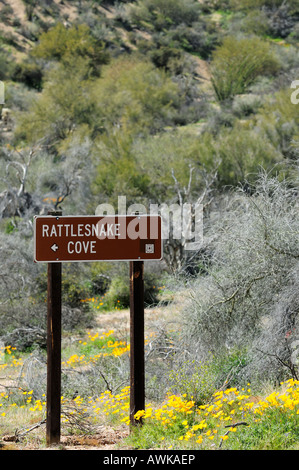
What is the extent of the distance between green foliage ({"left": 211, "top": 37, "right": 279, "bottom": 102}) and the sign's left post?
32724 mm

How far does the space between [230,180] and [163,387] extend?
13.9m

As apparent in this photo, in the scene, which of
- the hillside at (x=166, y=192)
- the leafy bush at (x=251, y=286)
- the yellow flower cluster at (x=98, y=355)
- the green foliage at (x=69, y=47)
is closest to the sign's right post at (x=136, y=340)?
the hillside at (x=166, y=192)

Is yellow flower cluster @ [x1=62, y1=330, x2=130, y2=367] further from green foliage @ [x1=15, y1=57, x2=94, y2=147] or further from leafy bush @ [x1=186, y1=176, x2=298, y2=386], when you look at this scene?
green foliage @ [x1=15, y1=57, x2=94, y2=147]

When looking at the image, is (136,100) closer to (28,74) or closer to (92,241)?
(28,74)

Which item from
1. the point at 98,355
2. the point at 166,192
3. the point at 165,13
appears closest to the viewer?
the point at 98,355

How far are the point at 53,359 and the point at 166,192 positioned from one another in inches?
608

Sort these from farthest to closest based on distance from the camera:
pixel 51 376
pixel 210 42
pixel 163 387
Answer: pixel 210 42, pixel 163 387, pixel 51 376

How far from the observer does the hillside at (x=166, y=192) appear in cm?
687

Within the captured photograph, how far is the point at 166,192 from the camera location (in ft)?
66.0

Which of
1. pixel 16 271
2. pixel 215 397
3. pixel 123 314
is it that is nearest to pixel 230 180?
pixel 123 314

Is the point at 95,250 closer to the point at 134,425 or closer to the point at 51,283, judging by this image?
the point at 51,283

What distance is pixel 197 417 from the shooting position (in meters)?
5.14

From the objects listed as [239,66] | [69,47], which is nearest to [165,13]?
[69,47]

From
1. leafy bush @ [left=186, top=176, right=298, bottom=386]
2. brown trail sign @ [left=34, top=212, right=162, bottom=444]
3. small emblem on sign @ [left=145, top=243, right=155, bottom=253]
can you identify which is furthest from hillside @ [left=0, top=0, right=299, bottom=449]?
small emblem on sign @ [left=145, top=243, right=155, bottom=253]
